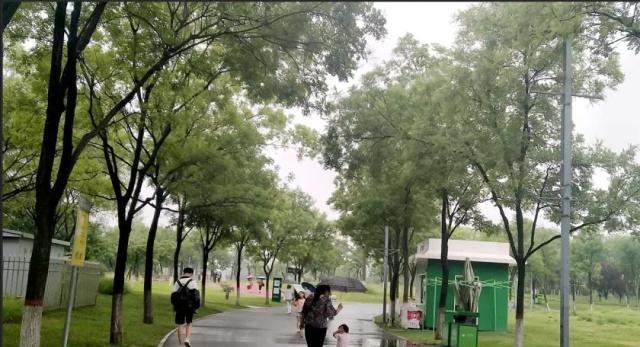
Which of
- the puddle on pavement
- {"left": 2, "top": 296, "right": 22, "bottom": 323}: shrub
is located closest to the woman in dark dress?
{"left": 2, "top": 296, "right": 22, "bottom": 323}: shrub

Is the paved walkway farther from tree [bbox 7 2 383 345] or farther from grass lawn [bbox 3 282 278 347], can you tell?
tree [bbox 7 2 383 345]

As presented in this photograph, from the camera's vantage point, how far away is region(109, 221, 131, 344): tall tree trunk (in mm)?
15305

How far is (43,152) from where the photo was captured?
10.7 m

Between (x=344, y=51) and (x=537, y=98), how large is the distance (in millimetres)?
7933

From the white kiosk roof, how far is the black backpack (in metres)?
17.4

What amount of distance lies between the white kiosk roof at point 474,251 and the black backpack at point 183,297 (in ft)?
57.1

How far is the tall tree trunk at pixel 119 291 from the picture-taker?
15.3 m

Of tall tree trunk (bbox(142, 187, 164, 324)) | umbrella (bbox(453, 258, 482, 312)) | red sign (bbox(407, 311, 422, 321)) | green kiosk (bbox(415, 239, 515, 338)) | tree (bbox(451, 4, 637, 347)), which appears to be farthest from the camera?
green kiosk (bbox(415, 239, 515, 338))

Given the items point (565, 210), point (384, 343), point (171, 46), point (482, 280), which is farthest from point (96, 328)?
point (482, 280)

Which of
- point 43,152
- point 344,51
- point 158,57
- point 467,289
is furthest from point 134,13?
point 467,289

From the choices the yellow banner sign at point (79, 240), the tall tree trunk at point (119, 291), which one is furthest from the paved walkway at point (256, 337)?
the yellow banner sign at point (79, 240)

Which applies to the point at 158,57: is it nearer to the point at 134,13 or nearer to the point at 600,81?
the point at 134,13

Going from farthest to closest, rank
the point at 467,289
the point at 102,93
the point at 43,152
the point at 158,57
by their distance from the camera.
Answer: the point at 467,289, the point at 102,93, the point at 158,57, the point at 43,152

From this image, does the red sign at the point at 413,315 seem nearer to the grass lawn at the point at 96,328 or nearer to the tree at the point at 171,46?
the grass lawn at the point at 96,328
